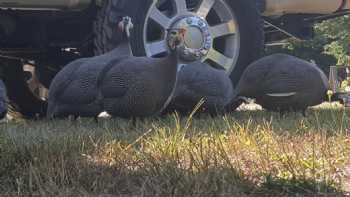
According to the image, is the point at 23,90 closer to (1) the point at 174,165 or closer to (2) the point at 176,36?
(2) the point at 176,36

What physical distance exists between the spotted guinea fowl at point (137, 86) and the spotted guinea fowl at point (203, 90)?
56cm

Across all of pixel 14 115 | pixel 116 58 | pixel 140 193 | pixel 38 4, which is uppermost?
pixel 38 4

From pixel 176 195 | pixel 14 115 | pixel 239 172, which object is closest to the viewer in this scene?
pixel 176 195

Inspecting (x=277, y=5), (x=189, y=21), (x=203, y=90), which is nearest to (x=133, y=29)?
(x=189, y=21)

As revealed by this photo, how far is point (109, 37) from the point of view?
5.71m

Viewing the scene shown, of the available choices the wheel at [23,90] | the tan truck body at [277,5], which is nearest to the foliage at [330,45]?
the tan truck body at [277,5]

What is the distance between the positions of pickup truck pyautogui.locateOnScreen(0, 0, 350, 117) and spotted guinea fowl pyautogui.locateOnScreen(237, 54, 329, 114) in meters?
0.60

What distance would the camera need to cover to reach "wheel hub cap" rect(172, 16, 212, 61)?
596 cm

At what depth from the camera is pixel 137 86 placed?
4617mm

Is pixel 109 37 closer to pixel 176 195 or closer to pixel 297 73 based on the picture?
pixel 297 73

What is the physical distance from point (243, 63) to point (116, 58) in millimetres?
1706

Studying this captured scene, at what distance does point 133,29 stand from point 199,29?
56cm

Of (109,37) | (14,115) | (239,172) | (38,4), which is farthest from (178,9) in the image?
(239,172)

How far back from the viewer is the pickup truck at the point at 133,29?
5.83 meters
